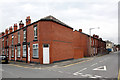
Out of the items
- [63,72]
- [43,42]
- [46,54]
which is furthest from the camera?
[43,42]

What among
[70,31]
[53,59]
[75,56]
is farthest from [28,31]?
[75,56]

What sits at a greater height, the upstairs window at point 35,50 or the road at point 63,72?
the upstairs window at point 35,50

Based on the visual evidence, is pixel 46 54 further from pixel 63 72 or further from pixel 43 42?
pixel 63 72

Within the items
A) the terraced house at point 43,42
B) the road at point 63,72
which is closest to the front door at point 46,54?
the terraced house at point 43,42

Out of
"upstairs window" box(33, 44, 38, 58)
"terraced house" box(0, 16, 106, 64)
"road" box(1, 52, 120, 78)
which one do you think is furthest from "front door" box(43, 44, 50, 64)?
"road" box(1, 52, 120, 78)

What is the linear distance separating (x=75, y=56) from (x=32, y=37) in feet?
39.0

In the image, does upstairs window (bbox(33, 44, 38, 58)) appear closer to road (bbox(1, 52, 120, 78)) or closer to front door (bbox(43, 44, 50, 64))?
front door (bbox(43, 44, 50, 64))

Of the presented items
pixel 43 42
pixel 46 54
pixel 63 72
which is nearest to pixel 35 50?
pixel 43 42

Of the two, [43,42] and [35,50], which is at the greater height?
Answer: [43,42]

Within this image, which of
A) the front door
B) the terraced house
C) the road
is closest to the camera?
the road

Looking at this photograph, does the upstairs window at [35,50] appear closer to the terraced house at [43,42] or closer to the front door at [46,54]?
the terraced house at [43,42]

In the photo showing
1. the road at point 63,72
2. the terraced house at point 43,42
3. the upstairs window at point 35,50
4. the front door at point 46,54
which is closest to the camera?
the road at point 63,72

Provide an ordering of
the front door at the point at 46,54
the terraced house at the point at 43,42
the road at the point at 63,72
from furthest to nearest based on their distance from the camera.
Answer: the terraced house at the point at 43,42 → the front door at the point at 46,54 → the road at the point at 63,72

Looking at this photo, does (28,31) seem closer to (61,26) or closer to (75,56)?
(61,26)
